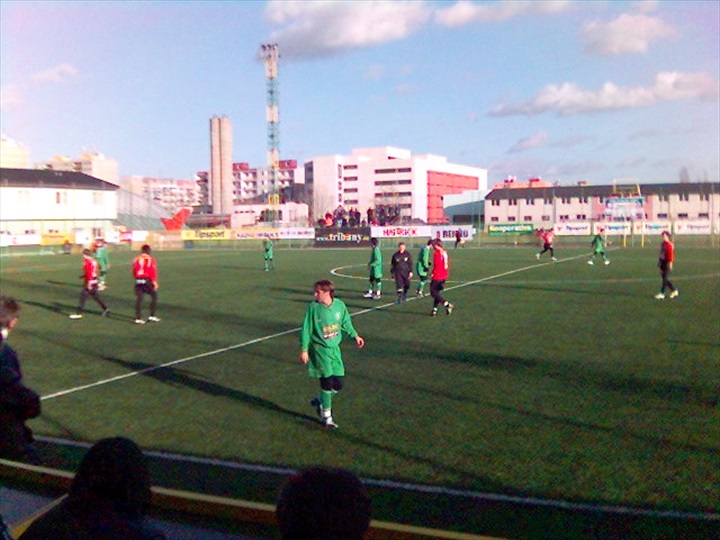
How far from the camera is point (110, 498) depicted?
2.26m

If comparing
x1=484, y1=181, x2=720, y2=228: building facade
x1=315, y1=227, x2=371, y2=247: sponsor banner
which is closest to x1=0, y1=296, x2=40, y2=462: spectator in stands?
x1=315, y1=227, x2=371, y2=247: sponsor banner

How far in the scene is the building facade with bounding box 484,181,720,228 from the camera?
83.9m

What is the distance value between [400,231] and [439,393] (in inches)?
2111

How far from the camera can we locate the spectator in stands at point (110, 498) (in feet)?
7.28

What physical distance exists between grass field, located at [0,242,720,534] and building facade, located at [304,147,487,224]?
119930 mm

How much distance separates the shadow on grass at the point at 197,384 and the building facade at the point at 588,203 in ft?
228

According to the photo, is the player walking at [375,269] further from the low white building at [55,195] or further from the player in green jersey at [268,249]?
the player in green jersey at [268,249]

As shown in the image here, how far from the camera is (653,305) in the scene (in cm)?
1958

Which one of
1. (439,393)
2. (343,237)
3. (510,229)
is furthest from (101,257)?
(510,229)

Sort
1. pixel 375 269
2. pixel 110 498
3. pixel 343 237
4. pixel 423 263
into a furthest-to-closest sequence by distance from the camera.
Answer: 1. pixel 343 237
2. pixel 375 269
3. pixel 423 263
4. pixel 110 498

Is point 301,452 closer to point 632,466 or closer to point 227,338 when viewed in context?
point 632,466

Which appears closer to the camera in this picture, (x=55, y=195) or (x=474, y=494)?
(x=474, y=494)

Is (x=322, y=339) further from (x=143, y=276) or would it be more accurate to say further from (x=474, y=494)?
(x=143, y=276)

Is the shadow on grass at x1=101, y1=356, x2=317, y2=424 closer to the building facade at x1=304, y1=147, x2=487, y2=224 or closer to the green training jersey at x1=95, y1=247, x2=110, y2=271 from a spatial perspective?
the green training jersey at x1=95, y1=247, x2=110, y2=271
